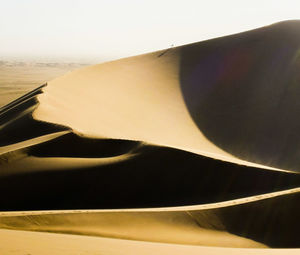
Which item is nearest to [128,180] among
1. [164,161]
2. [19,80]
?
[164,161]

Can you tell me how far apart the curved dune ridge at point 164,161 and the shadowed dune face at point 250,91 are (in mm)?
93

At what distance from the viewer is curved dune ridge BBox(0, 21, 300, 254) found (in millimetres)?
7129

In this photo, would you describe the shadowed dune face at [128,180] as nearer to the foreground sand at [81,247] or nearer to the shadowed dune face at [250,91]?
the foreground sand at [81,247]

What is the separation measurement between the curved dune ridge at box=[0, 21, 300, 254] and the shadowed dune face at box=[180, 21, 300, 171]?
0.09 metres

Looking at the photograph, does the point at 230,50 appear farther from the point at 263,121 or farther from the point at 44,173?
the point at 44,173

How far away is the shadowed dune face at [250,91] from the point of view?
16.6 meters

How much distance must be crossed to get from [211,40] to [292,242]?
26.1m

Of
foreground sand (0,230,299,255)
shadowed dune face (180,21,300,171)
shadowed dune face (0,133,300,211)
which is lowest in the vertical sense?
foreground sand (0,230,299,255)

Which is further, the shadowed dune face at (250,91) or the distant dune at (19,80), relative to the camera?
the distant dune at (19,80)

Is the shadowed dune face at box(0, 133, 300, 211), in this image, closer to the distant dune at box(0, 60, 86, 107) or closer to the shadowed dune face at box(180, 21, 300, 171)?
the shadowed dune face at box(180, 21, 300, 171)

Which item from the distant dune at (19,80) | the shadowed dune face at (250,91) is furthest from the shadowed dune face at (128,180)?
the distant dune at (19,80)

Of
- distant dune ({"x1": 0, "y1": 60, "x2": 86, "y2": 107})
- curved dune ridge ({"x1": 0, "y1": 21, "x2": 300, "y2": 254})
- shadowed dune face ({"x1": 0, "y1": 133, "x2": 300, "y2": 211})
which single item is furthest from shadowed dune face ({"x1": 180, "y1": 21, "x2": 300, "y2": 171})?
distant dune ({"x1": 0, "y1": 60, "x2": 86, "y2": 107})

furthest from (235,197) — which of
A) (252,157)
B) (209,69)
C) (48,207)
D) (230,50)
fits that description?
(230,50)

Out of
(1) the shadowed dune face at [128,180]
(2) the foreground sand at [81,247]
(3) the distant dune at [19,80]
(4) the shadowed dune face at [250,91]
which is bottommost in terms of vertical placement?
(2) the foreground sand at [81,247]
